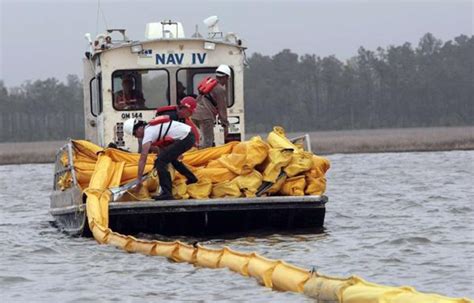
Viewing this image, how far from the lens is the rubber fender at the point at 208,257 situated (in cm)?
1299

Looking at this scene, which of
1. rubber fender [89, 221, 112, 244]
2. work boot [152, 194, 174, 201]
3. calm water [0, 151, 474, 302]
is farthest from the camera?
work boot [152, 194, 174, 201]

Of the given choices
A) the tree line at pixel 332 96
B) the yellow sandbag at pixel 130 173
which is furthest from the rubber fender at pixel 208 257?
the tree line at pixel 332 96

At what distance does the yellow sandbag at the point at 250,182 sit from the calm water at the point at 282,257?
2.11 feet

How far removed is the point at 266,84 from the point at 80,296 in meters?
102

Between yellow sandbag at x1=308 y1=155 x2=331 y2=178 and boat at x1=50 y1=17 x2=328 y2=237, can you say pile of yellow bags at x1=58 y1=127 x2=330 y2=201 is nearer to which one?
yellow sandbag at x1=308 y1=155 x2=331 y2=178

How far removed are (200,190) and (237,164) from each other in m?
0.62

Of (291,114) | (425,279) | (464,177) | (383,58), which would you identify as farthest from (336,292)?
(383,58)

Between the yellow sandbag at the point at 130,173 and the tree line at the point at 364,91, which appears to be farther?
the tree line at the point at 364,91

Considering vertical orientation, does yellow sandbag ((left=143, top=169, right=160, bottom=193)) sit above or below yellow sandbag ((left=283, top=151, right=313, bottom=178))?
below

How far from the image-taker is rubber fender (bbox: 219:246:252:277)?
40.4ft

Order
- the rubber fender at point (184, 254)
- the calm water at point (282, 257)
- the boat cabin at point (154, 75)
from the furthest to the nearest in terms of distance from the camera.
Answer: the boat cabin at point (154, 75), the rubber fender at point (184, 254), the calm water at point (282, 257)

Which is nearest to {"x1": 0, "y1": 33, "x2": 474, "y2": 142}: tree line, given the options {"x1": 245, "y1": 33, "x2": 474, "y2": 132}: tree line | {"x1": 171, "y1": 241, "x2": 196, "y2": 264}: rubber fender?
{"x1": 245, "y1": 33, "x2": 474, "y2": 132}: tree line

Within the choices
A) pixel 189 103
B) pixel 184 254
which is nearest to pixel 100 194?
pixel 189 103

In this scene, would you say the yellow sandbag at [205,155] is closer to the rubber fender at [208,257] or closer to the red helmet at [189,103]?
the red helmet at [189,103]
